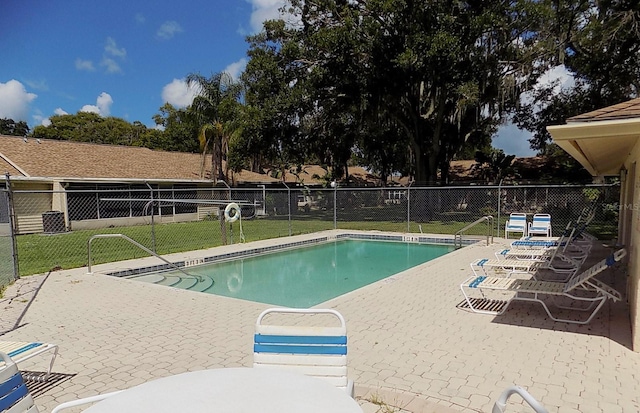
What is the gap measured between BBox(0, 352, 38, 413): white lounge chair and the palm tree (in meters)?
21.1

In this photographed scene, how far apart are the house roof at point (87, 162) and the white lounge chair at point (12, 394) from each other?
60.4 ft

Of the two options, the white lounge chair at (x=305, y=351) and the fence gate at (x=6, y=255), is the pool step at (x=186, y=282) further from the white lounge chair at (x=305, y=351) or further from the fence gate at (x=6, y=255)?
the white lounge chair at (x=305, y=351)

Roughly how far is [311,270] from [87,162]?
16.2m

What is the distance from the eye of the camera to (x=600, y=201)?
1560 centimetres

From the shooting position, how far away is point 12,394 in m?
1.90

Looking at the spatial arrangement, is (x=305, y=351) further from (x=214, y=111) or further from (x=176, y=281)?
(x=214, y=111)

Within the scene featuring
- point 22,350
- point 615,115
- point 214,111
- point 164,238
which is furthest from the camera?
point 214,111

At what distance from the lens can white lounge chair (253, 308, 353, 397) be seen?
2471 mm

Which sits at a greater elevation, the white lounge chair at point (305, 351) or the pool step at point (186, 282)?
the white lounge chair at point (305, 351)

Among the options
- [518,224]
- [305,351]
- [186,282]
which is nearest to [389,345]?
[305,351]

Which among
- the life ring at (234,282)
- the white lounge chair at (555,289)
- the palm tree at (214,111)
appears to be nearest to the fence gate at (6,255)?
the life ring at (234,282)

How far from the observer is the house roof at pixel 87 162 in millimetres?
17547

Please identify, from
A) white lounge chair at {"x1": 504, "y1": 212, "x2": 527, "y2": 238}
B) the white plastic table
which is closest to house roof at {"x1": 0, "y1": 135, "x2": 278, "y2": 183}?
white lounge chair at {"x1": 504, "y1": 212, "x2": 527, "y2": 238}

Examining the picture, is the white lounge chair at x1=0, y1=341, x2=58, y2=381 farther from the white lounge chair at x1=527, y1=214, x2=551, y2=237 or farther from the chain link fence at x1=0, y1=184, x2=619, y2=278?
the white lounge chair at x1=527, y1=214, x2=551, y2=237
